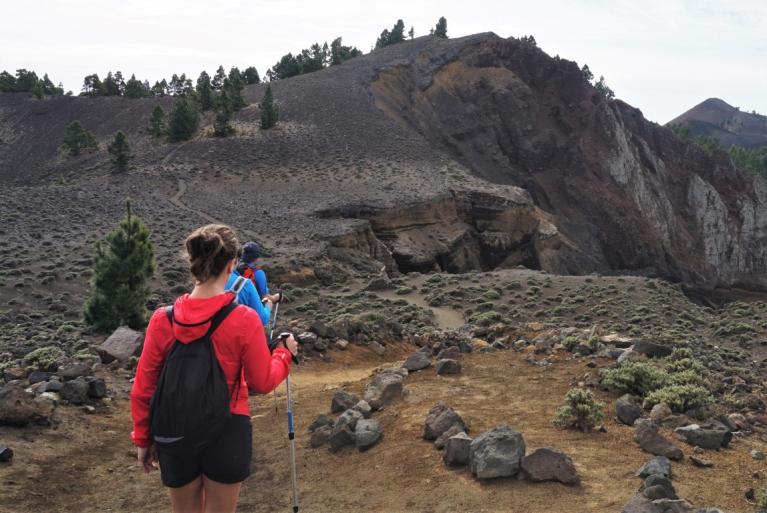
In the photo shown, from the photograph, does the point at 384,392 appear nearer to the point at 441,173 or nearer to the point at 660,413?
the point at 660,413

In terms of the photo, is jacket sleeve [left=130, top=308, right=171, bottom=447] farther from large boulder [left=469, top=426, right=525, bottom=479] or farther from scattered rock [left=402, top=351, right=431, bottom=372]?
scattered rock [left=402, top=351, right=431, bottom=372]

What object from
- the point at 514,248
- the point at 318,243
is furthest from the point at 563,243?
the point at 318,243

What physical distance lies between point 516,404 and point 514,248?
38.6 m

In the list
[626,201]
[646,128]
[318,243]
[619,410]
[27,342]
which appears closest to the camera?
[619,410]

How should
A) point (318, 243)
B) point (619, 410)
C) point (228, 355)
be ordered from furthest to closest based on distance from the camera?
point (318, 243) → point (619, 410) → point (228, 355)

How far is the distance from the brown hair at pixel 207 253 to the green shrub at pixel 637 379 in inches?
288

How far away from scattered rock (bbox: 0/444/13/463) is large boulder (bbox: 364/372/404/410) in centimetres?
443

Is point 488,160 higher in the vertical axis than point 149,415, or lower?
higher

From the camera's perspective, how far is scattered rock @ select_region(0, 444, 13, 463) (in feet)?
23.0

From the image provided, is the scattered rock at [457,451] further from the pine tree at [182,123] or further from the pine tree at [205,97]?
the pine tree at [205,97]

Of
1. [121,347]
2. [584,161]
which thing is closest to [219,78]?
[584,161]

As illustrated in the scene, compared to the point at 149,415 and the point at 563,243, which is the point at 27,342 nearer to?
the point at 149,415

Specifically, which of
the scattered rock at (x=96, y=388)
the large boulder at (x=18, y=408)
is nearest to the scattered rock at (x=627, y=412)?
the large boulder at (x=18, y=408)

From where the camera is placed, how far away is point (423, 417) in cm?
837
